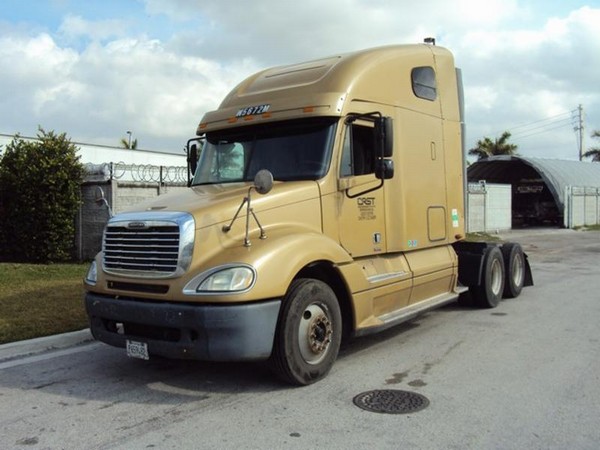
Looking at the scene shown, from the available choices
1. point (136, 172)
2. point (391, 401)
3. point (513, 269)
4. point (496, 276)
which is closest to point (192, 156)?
point (391, 401)

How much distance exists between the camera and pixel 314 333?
5.40 metres

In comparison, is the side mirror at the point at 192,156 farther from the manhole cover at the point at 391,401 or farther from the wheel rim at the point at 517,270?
the wheel rim at the point at 517,270

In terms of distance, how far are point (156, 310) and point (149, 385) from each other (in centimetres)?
92

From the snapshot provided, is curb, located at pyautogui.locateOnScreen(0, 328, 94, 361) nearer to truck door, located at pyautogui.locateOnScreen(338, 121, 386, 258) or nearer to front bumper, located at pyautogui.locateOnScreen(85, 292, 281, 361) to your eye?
front bumper, located at pyautogui.locateOnScreen(85, 292, 281, 361)

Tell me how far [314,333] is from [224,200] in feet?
4.84

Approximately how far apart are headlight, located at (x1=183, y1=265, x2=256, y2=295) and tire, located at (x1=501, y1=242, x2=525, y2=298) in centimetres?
658

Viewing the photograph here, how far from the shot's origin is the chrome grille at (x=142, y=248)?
508 centimetres

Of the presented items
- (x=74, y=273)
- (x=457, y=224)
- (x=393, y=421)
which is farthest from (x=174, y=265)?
(x=74, y=273)

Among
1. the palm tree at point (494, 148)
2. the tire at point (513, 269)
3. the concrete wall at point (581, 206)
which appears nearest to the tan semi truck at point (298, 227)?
the tire at point (513, 269)

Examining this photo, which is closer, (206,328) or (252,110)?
(206,328)

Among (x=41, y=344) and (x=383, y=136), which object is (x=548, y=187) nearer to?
(x=383, y=136)

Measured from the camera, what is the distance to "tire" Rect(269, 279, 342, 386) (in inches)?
202

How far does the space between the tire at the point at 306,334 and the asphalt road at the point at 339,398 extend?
179 mm

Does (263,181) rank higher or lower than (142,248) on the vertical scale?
higher
